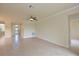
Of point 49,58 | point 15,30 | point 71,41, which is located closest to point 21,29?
point 15,30

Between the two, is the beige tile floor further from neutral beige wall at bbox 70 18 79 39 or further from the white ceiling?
the white ceiling

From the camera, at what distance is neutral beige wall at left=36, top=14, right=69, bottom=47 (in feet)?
15.2

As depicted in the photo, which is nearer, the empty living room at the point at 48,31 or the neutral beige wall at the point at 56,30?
the empty living room at the point at 48,31

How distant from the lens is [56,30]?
5066 millimetres

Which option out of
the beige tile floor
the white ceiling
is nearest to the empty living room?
the beige tile floor

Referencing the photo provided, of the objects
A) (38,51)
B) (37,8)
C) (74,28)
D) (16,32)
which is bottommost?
(38,51)

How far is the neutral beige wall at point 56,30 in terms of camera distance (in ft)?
15.2

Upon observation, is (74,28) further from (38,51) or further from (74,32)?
(38,51)

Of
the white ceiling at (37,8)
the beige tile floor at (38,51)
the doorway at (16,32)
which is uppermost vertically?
the white ceiling at (37,8)

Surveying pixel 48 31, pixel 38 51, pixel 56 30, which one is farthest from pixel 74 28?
pixel 38 51

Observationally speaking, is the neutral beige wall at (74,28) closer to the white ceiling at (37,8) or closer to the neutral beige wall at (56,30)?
the neutral beige wall at (56,30)

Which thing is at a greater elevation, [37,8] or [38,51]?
[37,8]

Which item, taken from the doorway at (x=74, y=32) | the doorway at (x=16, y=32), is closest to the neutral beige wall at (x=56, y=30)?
the doorway at (x=74, y=32)

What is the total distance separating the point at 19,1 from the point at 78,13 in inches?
119
